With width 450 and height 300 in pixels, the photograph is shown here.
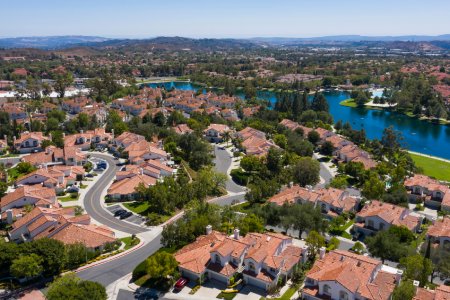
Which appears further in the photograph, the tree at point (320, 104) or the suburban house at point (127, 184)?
the tree at point (320, 104)

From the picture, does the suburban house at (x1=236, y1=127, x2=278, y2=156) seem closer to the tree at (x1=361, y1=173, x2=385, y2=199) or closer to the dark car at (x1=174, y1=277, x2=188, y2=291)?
the tree at (x1=361, y1=173, x2=385, y2=199)

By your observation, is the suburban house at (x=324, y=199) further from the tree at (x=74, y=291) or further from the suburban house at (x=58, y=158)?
the suburban house at (x=58, y=158)

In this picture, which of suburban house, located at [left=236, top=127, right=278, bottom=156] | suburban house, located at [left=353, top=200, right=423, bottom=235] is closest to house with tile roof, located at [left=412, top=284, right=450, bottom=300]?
suburban house, located at [left=353, top=200, right=423, bottom=235]

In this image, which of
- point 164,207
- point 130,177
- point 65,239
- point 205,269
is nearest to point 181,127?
point 130,177

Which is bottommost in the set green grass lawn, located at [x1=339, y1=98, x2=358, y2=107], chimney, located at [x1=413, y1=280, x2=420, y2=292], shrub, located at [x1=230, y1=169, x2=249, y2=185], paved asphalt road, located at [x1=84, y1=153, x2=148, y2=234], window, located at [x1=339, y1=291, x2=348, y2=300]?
green grass lawn, located at [x1=339, y1=98, x2=358, y2=107]

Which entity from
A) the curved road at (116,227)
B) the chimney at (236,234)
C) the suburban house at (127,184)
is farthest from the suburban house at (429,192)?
the suburban house at (127,184)

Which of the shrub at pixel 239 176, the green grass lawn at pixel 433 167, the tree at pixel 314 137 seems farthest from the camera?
the tree at pixel 314 137
